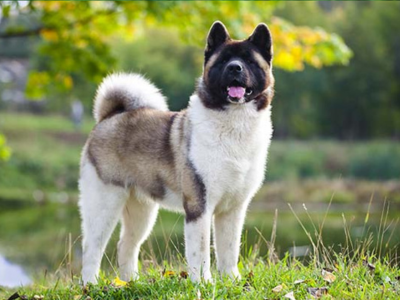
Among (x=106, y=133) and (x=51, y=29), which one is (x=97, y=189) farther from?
(x=51, y=29)

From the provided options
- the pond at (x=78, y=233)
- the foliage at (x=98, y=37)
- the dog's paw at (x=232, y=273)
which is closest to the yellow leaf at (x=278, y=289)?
the dog's paw at (x=232, y=273)

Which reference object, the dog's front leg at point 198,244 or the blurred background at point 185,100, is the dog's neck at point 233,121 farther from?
the blurred background at point 185,100

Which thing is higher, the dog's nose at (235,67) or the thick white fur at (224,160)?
the dog's nose at (235,67)

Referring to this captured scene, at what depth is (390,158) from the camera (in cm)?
2842

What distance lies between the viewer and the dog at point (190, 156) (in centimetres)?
479

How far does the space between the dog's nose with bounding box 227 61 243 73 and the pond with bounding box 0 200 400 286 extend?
1.90 meters

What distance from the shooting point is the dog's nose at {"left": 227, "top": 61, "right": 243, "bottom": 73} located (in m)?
4.62

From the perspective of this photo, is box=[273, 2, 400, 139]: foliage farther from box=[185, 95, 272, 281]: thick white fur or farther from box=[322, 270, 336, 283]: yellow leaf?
box=[322, 270, 336, 283]: yellow leaf

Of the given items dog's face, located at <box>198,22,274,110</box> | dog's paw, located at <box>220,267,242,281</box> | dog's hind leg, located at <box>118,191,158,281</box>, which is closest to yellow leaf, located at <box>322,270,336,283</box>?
dog's paw, located at <box>220,267,242,281</box>

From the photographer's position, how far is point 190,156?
16.0 feet

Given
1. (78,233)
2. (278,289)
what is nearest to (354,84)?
(78,233)

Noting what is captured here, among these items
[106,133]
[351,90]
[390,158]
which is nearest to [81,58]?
[106,133]

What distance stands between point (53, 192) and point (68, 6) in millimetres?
15195

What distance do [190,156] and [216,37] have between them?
84 cm
